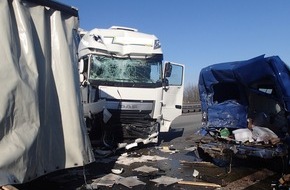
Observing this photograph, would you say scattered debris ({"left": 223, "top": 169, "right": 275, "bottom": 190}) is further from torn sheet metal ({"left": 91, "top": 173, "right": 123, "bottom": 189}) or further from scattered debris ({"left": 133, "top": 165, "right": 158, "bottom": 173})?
torn sheet metal ({"left": 91, "top": 173, "right": 123, "bottom": 189})

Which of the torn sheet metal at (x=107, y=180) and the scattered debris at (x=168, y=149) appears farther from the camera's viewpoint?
the scattered debris at (x=168, y=149)

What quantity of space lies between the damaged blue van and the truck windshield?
232 centimetres

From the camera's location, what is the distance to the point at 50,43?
5273 millimetres

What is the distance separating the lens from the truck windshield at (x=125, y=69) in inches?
426

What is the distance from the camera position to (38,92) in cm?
482

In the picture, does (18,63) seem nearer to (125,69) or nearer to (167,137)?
(125,69)

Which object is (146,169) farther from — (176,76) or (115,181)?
(176,76)

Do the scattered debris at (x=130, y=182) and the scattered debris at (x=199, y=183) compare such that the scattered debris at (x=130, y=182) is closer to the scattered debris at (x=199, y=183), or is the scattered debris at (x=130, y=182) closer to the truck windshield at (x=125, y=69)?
the scattered debris at (x=199, y=183)

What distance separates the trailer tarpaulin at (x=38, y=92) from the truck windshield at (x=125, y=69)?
5003 mm

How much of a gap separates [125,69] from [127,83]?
0.47 meters

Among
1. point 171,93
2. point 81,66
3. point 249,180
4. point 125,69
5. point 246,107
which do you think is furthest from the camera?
point 171,93

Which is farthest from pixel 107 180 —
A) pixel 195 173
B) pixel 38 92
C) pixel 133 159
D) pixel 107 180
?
pixel 38 92

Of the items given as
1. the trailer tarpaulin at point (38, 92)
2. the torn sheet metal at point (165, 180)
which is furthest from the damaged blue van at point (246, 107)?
the trailer tarpaulin at point (38, 92)

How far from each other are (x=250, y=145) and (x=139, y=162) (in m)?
2.76
